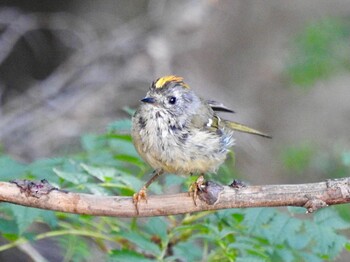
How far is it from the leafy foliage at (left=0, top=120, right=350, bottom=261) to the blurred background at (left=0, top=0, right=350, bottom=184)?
216 cm

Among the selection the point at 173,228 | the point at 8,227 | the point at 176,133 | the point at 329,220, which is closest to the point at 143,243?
the point at 173,228

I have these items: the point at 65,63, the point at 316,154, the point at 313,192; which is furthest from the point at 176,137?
the point at 65,63

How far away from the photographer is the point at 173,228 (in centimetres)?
343

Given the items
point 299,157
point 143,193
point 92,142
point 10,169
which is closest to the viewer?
point 143,193

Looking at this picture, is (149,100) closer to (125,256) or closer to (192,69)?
(125,256)

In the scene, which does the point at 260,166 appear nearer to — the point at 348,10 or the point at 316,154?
the point at 316,154

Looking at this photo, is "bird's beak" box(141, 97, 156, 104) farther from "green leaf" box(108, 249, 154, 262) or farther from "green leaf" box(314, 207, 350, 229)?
"green leaf" box(314, 207, 350, 229)

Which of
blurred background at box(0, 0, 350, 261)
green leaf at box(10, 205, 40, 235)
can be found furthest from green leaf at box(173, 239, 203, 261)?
blurred background at box(0, 0, 350, 261)

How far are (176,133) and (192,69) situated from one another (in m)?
4.00

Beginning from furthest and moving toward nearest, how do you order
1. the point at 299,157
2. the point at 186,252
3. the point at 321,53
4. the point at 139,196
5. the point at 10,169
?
the point at 299,157
the point at 321,53
the point at 10,169
the point at 186,252
the point at 139,196

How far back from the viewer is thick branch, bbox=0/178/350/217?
2.66 meters

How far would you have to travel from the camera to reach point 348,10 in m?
7.65

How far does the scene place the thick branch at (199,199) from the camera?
266 centimetres

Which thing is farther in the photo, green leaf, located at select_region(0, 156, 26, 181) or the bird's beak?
the bird's beak
